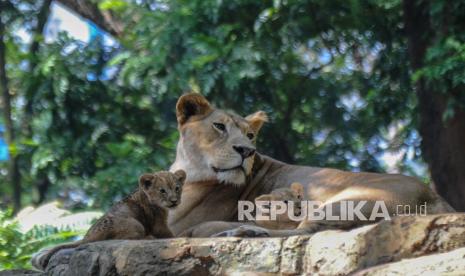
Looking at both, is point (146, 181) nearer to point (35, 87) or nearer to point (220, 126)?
point (220, 126)

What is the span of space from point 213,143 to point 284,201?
997 mm

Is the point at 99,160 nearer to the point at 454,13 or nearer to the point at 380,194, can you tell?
the point at 454,13

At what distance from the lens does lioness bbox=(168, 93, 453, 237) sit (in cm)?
749

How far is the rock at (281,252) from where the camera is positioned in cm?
568

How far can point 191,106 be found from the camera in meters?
8.60

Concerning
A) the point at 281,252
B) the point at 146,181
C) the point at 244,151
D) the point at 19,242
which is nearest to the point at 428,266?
the point at 281,252

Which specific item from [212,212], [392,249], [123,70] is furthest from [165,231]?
[123,70]

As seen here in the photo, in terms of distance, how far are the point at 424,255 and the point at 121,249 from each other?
1.76 meters

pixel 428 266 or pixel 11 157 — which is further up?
pixel 11 157

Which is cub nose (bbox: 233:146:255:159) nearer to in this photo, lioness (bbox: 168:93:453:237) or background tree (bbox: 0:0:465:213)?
lioness (bbox: 168:93:453:237)

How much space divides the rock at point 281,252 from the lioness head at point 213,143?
1485 millimetres

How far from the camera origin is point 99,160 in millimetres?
13609

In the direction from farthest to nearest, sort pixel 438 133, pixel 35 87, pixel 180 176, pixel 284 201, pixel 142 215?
pixel 35 87 → pixel 438 133 → pixel 180 176 → pixel 284 201 → pixel 142 215

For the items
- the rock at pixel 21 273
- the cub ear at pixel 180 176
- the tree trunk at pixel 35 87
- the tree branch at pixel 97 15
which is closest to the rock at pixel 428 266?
the cub ear at pixel 180 176
